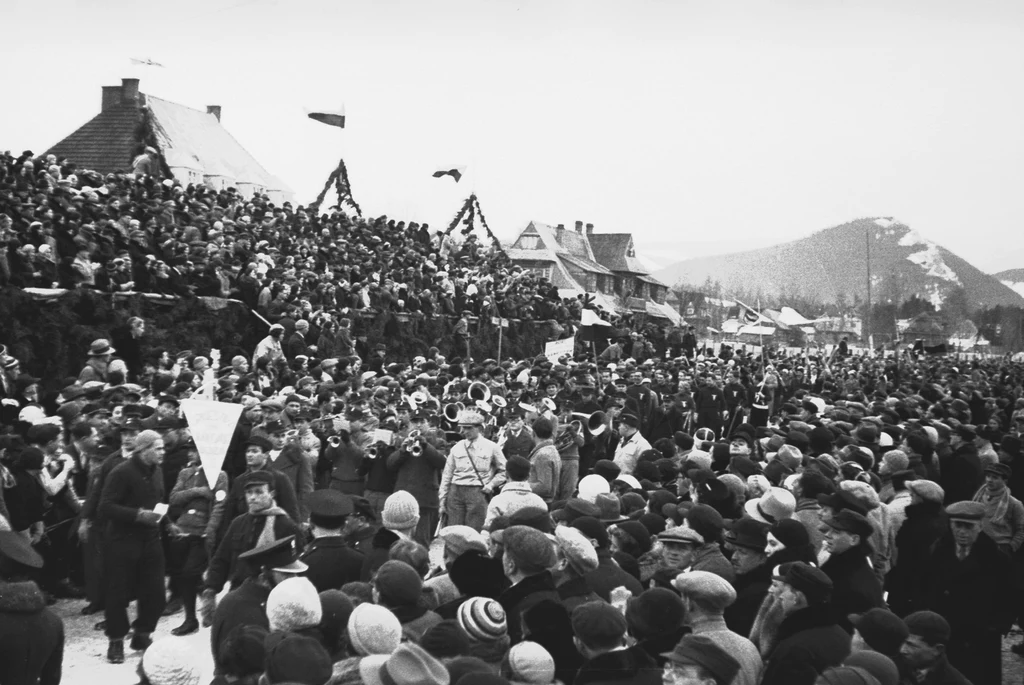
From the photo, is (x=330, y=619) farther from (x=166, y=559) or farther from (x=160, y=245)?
(x=160, y=245)

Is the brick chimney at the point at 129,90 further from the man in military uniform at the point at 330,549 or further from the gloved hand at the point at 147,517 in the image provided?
the man in military uniform at the point at 330,549

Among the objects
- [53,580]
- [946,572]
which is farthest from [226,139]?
[946,572]

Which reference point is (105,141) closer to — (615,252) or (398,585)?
(398,585)

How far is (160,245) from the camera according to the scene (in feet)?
58.0

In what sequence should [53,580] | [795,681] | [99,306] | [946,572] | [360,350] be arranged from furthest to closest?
[360,350] < [99,306] < [53,580] < [946,572] < [795,681]

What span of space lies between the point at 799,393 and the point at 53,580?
19.7 meters

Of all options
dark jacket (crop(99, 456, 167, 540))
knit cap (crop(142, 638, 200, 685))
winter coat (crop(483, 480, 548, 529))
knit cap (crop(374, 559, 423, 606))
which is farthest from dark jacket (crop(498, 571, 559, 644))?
dark jacket (crop(99, 456, 167, 540))

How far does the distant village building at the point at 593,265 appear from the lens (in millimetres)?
69000

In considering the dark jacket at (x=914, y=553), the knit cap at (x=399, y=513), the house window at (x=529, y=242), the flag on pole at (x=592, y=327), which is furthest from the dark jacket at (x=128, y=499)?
the house window at (x=529, y=242)

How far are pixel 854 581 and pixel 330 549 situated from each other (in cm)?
317

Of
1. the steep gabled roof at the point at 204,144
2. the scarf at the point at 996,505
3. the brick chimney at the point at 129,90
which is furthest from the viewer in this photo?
the brick chimney at the point at 129,90

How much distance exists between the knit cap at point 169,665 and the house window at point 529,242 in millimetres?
69506

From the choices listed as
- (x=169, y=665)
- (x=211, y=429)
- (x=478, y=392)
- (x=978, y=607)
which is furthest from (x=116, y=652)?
(x=978, y=607)

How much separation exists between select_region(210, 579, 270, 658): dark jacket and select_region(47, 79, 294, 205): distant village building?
3438 centimetres
